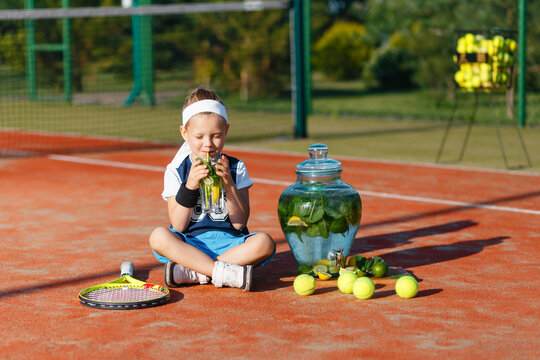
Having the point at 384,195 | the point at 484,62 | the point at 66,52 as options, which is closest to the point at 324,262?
the point at 384,195

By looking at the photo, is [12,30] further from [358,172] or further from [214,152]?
[214,152]

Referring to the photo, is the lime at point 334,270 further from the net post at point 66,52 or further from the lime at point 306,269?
the net post at point 66,52

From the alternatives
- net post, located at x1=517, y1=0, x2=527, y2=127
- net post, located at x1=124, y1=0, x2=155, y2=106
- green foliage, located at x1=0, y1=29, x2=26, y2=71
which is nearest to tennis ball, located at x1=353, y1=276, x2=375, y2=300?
net post, located at x1=517, y1=0, x2=527, y2=127

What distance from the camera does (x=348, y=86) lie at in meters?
26.3

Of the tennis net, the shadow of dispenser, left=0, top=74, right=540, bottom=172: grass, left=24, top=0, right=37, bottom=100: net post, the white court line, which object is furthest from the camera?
left=24, top=0, right=37, bottom=100: net post

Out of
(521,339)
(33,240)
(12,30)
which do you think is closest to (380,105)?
(12,30)

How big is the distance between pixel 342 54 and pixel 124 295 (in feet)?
76.9

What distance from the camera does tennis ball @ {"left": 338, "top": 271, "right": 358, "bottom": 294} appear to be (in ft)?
14.8

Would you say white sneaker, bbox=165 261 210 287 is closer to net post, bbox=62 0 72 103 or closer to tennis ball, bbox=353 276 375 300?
tennis ball, bbox=353 276 375 300

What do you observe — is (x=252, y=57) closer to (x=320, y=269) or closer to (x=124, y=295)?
(x=320, y=269)

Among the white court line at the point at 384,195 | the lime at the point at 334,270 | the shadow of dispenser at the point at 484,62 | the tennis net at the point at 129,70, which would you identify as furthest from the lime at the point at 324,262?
the tennis net at the point at 129,70

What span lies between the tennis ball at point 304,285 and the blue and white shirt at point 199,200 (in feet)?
1.84

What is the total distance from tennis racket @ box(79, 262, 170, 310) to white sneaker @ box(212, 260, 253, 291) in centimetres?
31

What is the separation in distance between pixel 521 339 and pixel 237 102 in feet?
52.2
